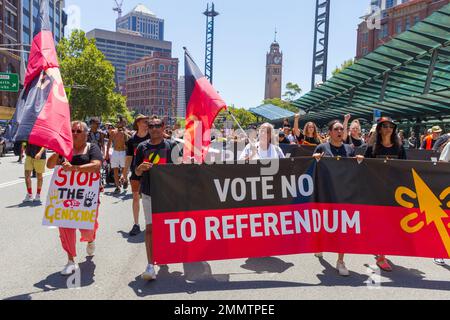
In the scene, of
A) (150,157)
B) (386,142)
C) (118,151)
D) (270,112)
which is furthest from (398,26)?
(150,157)

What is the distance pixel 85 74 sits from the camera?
2238 inches

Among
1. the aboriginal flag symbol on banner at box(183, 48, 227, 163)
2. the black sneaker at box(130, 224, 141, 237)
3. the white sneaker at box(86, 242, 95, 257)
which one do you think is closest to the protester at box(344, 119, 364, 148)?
the aboriginal flag symbol on banner at box(183, 48, 227, 163)

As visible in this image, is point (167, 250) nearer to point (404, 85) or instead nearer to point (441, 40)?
point (441, 40)

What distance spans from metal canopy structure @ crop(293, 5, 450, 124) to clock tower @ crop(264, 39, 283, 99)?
489 feet

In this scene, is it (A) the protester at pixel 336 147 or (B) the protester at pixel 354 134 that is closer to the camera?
(A) the protester at pixel 336 147

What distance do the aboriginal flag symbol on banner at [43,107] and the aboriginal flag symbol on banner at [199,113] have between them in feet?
6.11

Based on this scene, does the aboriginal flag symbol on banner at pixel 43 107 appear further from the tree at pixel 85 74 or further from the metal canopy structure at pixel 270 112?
the tree at pixel 85 74

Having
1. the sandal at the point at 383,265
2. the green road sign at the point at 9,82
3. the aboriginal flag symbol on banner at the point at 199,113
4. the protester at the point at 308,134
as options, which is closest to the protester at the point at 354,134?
the protester at the point at 308,134

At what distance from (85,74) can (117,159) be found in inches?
1940

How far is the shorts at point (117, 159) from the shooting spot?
37.0ft

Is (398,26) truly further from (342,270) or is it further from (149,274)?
(149,274)
